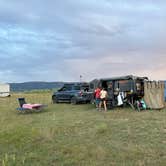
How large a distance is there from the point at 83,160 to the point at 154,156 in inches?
65.3

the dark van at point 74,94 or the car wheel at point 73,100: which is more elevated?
the dark van at point 74,94

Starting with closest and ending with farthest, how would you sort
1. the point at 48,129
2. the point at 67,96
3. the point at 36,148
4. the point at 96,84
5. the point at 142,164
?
the point at 142,164
the point at 36,148
the point at 48,129
the point at 96,84
the point at 67,96

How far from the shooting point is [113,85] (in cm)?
2162

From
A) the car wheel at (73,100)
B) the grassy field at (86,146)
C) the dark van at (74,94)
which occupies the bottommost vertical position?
the grassy field at (86,146)

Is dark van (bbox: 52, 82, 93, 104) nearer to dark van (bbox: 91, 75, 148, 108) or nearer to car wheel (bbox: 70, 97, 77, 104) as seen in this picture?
car wheel (bbox: 70, 97, 77, 104)

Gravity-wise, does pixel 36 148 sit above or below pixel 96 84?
below

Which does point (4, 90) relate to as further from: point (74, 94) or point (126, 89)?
point (126, 89)

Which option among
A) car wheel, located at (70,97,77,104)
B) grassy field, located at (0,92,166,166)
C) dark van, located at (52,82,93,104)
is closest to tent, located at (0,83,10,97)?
dark van, located at (52,82,93,104)

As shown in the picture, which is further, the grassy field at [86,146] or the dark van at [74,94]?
the dark van at [74,94]

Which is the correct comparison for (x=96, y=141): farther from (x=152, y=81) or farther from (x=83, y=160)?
(x=152, y=81)

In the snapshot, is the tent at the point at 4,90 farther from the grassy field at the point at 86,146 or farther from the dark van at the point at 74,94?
the grassy field at the point at 86,146

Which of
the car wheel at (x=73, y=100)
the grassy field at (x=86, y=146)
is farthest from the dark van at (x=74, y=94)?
the grassy field at (x=86, y=146)

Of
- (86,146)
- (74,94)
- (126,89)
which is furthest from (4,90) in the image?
(86,146)

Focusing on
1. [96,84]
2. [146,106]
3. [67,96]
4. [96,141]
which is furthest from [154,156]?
[67,96]
